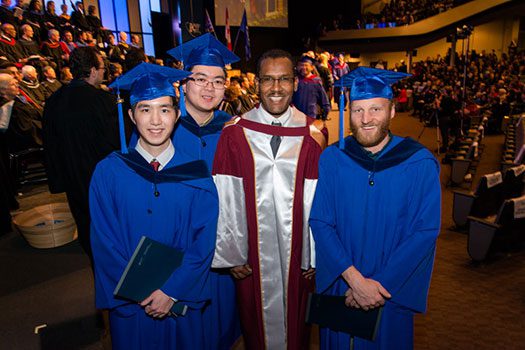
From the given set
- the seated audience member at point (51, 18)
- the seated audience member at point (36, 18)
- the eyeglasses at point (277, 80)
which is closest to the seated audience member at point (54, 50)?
the seated audience member at point (36, 18)

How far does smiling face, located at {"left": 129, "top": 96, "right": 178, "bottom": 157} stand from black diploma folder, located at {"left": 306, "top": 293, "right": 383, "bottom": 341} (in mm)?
1104

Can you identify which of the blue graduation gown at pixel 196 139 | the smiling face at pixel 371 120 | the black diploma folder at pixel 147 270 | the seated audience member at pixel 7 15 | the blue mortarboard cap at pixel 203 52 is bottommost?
the black diploma folder at pixel 147 270

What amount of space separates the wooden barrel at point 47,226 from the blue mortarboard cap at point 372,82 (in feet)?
12.7

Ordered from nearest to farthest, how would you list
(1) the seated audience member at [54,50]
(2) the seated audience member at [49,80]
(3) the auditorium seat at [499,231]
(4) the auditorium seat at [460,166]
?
(3) the auditorium seat at [499,231] < (4) the auditorium seat at [460,166] < (2) the seated audience member at [49,80] < (1) the seated audience member at [54,50]

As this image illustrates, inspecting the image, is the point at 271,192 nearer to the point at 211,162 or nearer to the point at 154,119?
the point at 211,162

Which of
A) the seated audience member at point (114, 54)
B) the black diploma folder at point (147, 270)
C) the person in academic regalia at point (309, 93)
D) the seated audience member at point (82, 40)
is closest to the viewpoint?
the black diploma folder at point (147, 270)

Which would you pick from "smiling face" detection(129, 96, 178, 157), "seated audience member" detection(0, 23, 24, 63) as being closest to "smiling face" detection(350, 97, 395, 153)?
"smiling face" detection(129, 96, 178, 157)

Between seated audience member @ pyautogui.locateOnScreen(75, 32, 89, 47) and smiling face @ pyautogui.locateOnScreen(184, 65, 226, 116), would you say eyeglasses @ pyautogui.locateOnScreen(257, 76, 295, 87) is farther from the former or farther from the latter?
seated audience member @ pyautogui.locateOnScreen(75, 32, 89, 47)

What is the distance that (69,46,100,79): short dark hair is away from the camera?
116 inches

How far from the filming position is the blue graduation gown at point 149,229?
6.28 feet

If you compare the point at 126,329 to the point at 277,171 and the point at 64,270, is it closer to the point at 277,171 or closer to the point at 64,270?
the point at 277,171

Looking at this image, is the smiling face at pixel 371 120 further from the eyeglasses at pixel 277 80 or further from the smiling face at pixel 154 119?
the smiling face at pixel 154 119

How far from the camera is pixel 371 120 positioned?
193cm

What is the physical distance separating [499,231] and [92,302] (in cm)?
421
